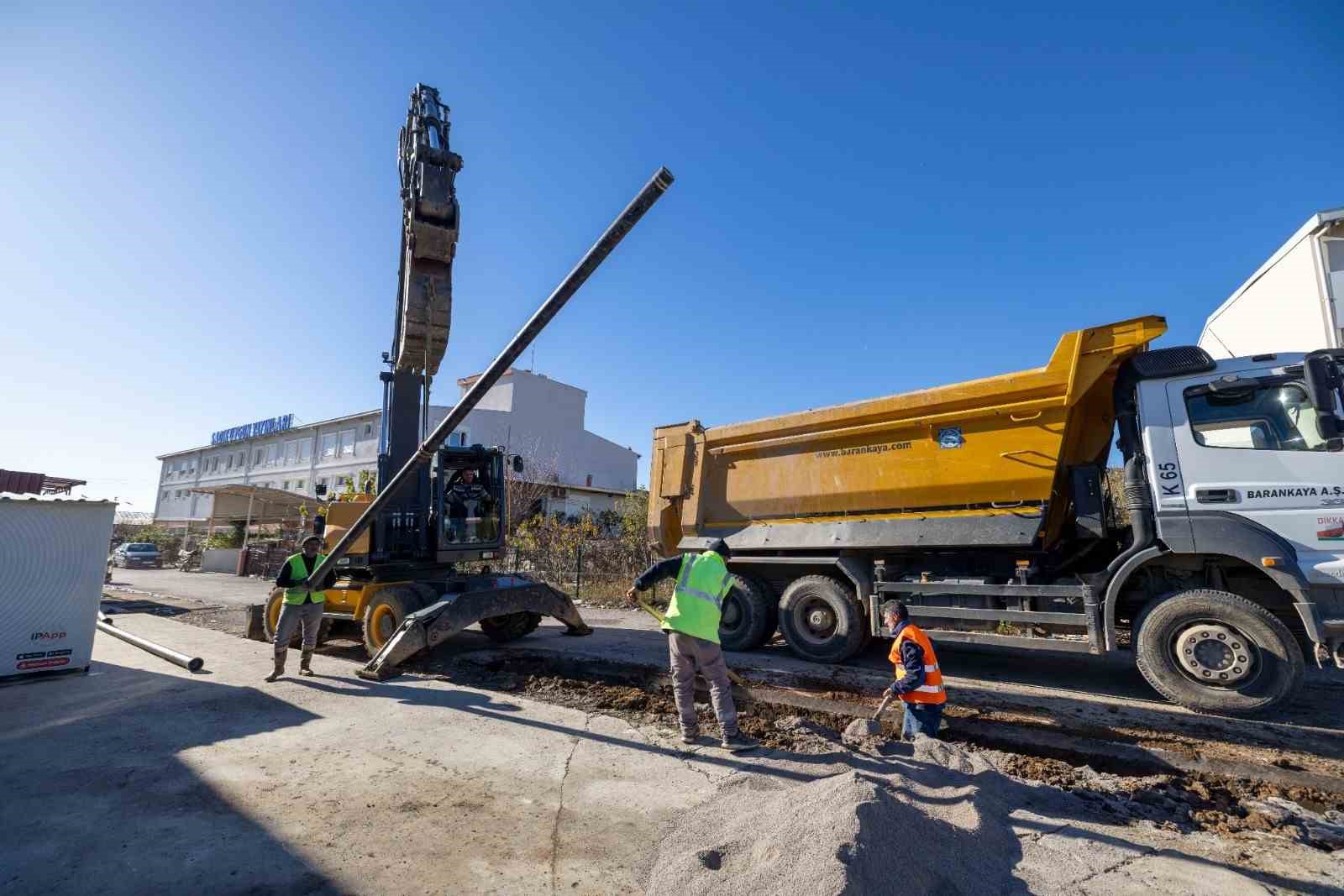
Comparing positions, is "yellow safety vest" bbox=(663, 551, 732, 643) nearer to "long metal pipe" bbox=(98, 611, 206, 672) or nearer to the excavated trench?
the excavated trench

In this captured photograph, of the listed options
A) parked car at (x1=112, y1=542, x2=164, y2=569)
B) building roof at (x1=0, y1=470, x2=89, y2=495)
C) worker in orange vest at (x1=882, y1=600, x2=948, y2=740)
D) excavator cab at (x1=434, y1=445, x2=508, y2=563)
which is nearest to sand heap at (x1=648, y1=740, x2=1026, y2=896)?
worker in orange vest at (x1=882, y1=600, x2=948, y2=740)

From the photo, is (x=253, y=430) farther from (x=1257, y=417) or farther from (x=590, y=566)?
(x=1257, y=417)

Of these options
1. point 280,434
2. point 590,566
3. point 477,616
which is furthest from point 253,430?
point 477,616

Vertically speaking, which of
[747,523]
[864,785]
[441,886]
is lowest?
[441,886]

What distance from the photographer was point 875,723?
463 centimetres

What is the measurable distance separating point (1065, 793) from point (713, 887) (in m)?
2.23

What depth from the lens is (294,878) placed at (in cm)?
258

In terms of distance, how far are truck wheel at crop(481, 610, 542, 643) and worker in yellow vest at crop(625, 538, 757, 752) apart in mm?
4132

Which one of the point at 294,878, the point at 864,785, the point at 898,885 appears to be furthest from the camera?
the point at 864,785

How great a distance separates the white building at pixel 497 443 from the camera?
29594 mm

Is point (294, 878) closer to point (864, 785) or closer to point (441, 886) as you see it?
point (441, 886)

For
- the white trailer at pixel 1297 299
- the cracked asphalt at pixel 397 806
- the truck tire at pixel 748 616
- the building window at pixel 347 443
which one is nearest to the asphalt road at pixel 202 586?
the building window at pixel 347 443

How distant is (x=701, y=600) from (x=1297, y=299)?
44.5ft

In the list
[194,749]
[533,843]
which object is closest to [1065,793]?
[533,843]
